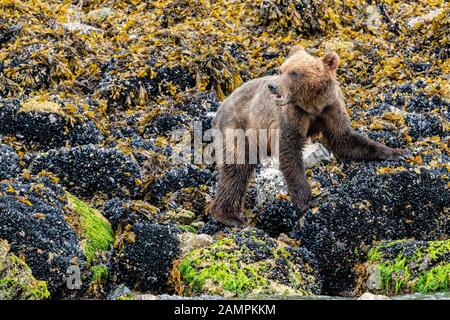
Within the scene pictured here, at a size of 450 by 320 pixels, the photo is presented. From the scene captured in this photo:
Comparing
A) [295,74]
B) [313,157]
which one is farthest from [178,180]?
[295,74]

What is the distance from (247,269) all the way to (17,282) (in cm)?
203

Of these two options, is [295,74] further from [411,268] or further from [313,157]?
[411,268]

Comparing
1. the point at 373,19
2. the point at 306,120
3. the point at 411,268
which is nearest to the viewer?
the point at 411,268

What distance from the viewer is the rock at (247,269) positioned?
7871 mm

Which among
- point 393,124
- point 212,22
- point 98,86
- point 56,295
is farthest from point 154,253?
point 212,22

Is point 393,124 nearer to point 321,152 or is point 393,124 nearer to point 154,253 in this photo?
point 321,152

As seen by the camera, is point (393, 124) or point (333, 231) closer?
point (333, 231)

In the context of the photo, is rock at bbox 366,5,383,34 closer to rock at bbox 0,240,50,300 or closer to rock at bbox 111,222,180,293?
rock at bbox 111,222,180,293

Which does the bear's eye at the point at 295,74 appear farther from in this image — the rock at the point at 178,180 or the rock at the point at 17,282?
the rock at the point at 17,282

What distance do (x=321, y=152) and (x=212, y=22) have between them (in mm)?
4242

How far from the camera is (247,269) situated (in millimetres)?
8078

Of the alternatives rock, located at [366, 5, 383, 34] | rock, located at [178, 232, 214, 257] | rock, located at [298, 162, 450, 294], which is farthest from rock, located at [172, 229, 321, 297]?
rock, located at [366, 5, 383, 34]

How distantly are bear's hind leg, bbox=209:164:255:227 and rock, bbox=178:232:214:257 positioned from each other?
0.84 meters
